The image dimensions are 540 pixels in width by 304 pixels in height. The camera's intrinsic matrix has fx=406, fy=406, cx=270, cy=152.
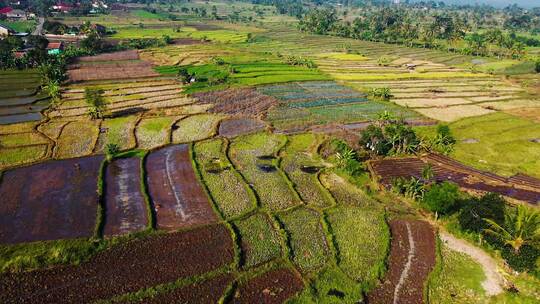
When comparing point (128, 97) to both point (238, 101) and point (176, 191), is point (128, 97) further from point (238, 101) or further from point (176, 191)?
point (176, 191)

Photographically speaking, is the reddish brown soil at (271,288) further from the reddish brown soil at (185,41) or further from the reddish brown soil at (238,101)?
the reddish brown soil at (185,41)

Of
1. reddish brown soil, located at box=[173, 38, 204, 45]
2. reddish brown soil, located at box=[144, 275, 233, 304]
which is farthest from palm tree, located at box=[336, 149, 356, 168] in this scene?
reddish brown soil, located at box=[173, 38, 204, 45]

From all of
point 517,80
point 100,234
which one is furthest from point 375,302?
point 517,80

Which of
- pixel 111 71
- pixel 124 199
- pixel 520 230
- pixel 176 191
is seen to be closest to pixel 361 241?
pixel 520 230

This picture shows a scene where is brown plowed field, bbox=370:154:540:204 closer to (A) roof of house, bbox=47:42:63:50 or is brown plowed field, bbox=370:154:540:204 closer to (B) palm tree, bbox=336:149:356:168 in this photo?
(B) palm tree, bbox=336:149:356:168

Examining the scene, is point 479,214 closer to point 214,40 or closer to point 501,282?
point 501,282
